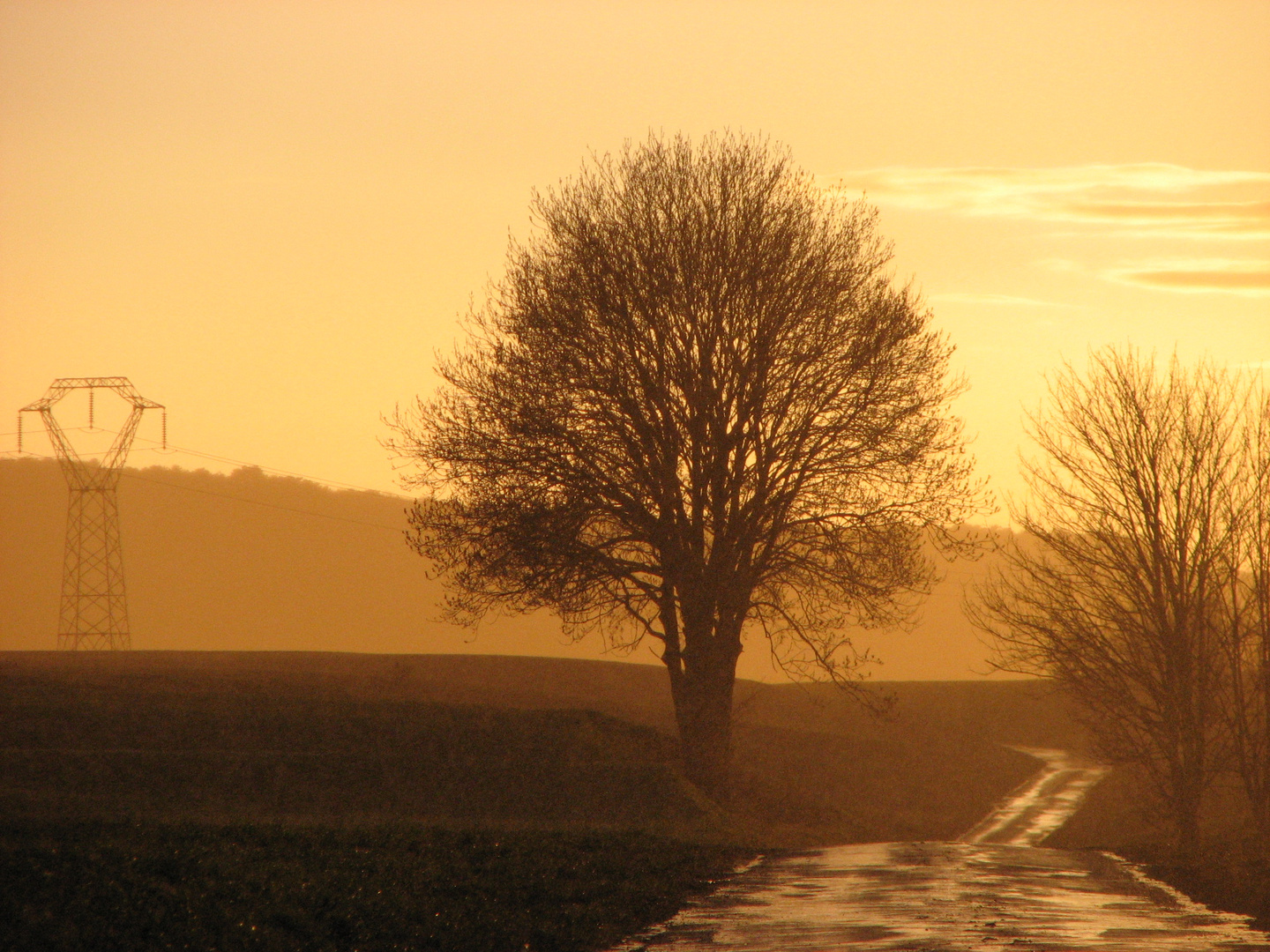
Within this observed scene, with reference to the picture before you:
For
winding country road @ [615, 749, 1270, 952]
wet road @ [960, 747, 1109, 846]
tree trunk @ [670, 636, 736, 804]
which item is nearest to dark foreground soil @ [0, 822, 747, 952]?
winding country road @ [615, 749, 1270, 952]

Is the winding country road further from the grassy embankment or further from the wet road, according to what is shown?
the wet road

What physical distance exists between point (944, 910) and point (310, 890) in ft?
20.5

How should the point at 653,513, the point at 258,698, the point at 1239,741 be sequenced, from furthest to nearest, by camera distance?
1. the point at 258,698
2. the point at 653,513
3. the point at 1239,741

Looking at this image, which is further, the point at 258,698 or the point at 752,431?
the point at 258,698

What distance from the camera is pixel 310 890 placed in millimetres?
11766

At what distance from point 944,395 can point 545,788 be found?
11.8 m

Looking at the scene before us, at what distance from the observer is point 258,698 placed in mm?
33531

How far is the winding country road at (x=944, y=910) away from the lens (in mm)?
10953

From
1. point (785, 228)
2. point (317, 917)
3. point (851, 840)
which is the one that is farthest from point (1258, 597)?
point (317, 917)

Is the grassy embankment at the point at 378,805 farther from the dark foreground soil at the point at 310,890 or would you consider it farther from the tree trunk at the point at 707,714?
the tree trunk at the point at 707,714

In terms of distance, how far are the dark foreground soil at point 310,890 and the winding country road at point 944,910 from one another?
829 millimetres

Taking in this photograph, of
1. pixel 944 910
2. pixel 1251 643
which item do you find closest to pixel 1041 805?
pixel 1251 643

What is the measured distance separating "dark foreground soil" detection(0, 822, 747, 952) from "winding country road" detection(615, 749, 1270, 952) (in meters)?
0.83

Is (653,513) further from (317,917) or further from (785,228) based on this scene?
(317,917)
